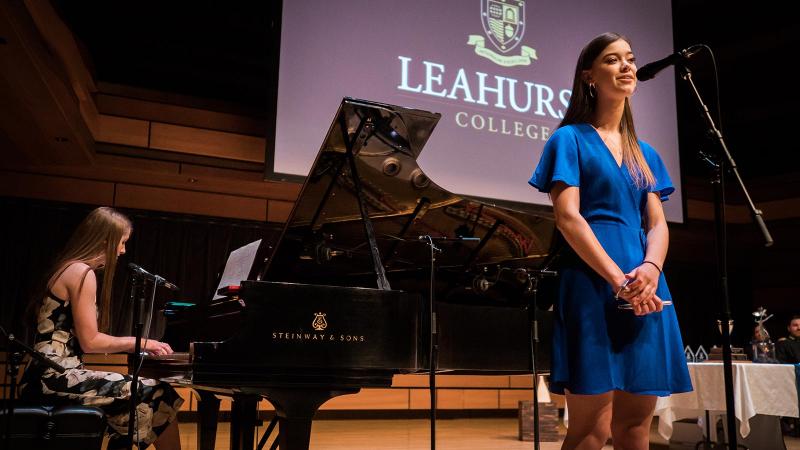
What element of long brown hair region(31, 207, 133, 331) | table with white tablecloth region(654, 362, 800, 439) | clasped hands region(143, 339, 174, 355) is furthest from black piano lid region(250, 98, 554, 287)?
table with white tablecloth region(654, 362, 800, 439)

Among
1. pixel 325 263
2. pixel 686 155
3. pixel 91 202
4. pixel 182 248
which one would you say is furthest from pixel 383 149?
pixel 686 155

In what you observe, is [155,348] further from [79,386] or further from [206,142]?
[206,142]

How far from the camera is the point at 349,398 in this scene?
7.82m

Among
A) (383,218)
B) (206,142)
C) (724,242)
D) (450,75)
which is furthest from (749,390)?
(206,142)

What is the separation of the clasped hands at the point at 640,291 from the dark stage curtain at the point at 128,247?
17.9ft

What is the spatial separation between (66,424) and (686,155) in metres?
8.03

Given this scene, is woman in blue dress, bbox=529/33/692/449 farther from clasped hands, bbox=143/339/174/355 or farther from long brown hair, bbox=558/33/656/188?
clasped hands, bbox=143/339/174/355

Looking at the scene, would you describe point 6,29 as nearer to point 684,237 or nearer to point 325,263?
point 325,263

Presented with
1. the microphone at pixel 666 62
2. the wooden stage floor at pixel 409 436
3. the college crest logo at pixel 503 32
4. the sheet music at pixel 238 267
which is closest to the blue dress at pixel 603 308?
the microphone at pixel 666 62

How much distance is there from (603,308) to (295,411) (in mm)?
1189

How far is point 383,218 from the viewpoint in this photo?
3090 mm

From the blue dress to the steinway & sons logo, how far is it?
99 cm

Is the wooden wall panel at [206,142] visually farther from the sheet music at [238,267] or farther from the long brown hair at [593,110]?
the long brown hair at [593,110]

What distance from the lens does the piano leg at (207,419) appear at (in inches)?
131
